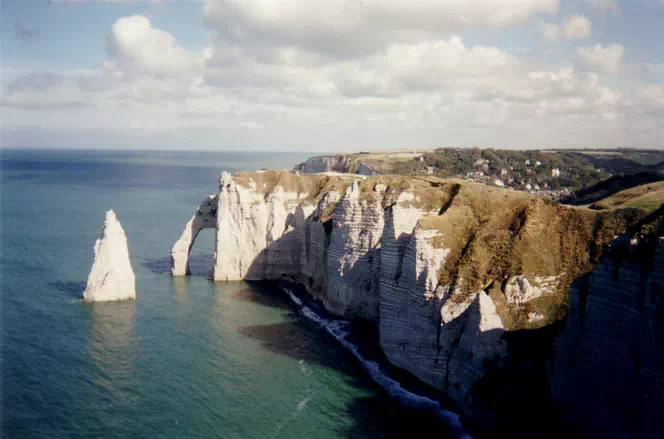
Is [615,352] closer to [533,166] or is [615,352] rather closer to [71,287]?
[71,287]

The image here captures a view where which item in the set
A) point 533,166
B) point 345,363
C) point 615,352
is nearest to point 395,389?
point 345,363

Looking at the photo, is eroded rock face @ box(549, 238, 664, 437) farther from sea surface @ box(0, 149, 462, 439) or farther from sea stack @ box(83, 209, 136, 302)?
sea stack @ box(83, 209, 136, 302)

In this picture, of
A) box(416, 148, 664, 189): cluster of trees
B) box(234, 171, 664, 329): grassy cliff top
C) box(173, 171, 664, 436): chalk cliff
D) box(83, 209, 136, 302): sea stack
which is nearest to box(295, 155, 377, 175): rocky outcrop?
box(416, 148, 664, 189): cluster of trees

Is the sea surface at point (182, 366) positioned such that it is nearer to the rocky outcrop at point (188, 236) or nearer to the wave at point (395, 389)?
the wave at point (395, 389)

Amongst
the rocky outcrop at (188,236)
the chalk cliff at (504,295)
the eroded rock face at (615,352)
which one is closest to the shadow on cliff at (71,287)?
the rocky outcrop at (188,236)

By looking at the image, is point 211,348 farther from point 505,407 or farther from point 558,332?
point 558,332
